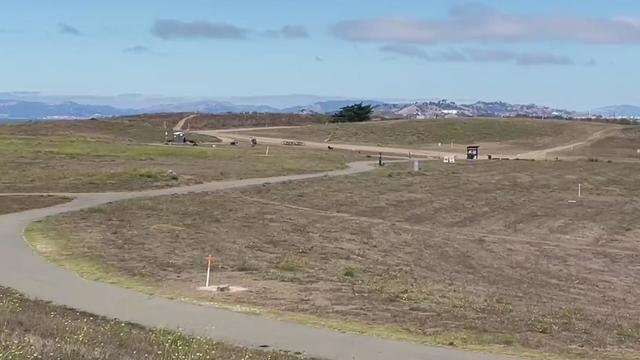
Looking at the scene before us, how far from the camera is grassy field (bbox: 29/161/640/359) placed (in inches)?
621

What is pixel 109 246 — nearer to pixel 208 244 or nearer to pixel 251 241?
pixel 208 244

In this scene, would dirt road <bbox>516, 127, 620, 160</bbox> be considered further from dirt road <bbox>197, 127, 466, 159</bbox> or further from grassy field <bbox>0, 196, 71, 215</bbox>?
grassy field <bbox>0, 196, 71, 215</bbox>

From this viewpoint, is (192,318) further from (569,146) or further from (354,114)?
(354,114)

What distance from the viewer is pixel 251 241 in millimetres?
27625

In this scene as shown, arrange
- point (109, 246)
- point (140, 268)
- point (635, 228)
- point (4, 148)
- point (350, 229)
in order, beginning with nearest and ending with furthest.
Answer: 1. point (140, 268)
2. point (109, 246)
3. point (350, 229)
4. point (635, 228)
5. point (4, 148)

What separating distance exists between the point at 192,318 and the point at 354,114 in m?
146

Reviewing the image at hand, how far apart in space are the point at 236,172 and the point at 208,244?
1272 inches

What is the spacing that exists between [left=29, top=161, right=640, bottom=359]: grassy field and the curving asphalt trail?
2.57ft

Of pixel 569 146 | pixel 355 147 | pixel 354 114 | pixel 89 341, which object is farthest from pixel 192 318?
pixel 354 114

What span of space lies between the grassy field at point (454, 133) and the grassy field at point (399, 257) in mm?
69107

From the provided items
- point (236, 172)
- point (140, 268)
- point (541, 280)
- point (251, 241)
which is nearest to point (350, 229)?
point (251, 241)

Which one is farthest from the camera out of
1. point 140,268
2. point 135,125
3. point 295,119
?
point 295,119

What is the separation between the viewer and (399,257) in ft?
88.8

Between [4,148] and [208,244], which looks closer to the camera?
[208,244]
